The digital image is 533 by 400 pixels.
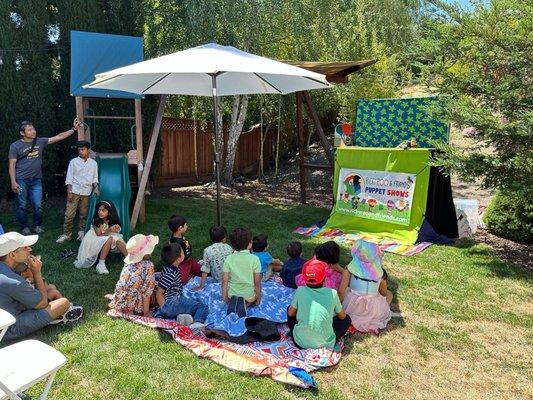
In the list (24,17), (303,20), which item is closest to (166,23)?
(24,17)

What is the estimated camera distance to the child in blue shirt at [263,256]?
517cm

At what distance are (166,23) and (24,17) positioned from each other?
9.65 feet

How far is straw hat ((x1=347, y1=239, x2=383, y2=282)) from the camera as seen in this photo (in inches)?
168

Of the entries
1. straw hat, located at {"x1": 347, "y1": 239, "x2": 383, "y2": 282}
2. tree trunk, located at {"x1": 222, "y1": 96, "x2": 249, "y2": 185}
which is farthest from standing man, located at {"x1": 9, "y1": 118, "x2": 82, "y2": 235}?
tree trunk, located at {"x1": 222, "y1": 96, "x2": 249, "y2": 185}

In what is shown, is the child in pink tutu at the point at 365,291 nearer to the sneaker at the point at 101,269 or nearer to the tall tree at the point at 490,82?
the tall tree at the point at 490,82

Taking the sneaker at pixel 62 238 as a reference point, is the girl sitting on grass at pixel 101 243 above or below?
above

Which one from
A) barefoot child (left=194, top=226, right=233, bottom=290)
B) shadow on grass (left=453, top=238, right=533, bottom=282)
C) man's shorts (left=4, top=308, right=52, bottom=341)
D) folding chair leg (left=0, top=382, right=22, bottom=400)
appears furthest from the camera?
shadow on grass (left=453, top=238, right=533, bottom=282)

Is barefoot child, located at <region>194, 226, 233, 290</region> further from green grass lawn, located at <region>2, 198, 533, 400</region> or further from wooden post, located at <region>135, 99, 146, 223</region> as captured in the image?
wooden post, located at <region>135, 99, 146, 223</region>

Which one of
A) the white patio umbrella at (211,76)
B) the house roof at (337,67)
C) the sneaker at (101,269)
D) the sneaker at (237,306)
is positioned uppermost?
the house roof at (337,67)

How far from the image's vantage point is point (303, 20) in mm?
11906

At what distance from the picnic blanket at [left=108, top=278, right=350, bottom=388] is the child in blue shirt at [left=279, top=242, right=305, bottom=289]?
517 mm

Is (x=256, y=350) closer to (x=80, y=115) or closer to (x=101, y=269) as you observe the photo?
(x=101, y=269)

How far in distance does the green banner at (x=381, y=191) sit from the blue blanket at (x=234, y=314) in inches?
115

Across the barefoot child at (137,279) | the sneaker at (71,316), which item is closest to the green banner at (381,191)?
the barefoot child at (137,279)
